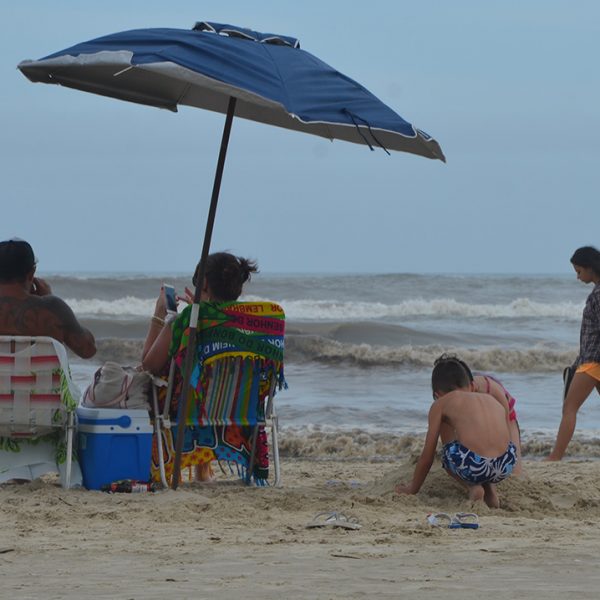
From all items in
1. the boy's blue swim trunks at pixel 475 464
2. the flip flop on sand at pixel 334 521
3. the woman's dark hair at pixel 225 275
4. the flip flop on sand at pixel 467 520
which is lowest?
the flip flop on sand at pixel 334 521

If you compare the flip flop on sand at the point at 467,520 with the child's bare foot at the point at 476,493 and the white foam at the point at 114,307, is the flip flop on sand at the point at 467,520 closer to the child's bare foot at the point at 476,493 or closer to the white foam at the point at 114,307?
the child's bare foot at the point at 476,493

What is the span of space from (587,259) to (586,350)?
65cm

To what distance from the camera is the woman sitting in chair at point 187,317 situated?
604 centimetres

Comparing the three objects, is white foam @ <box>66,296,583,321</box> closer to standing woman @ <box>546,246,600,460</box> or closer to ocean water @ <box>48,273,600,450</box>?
ocean water @ <box>48,273,600,450</box>

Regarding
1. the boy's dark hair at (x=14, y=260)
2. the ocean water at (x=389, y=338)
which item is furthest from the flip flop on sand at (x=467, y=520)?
the ocean water at (x=389, y=338)

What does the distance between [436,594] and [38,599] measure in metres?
1.29

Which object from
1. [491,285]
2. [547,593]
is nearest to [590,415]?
[547,593]

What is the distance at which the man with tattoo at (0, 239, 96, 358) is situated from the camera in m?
5.98

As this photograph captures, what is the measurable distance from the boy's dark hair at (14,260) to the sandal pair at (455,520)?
2.45 metres

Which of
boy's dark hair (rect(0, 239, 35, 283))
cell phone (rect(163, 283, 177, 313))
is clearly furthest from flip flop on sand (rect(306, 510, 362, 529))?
boy's dark hair (rect(0, 239, 35, 283))

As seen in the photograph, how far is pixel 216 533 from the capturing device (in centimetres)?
488

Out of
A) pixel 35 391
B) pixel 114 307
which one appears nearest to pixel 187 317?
pixel 35 391

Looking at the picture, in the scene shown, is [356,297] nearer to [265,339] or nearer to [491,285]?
[491,285]

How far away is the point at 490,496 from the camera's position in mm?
5867
